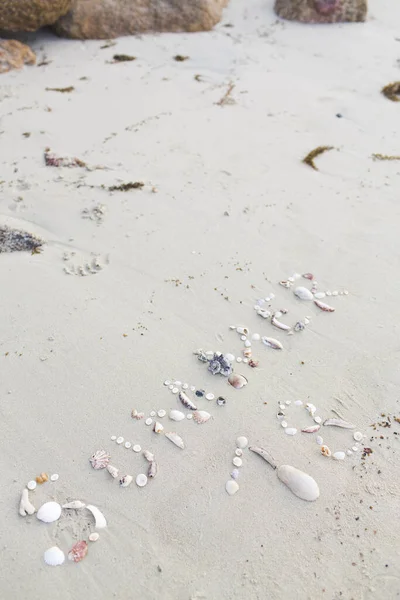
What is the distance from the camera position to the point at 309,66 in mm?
6152

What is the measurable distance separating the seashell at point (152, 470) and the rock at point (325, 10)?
7.39 metres

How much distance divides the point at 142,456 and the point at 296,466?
28.2 inches

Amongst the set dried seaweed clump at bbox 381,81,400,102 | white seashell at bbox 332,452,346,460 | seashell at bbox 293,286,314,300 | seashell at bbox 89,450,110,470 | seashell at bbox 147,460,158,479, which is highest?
dried seaweed clump at bbox 381,81,400,102

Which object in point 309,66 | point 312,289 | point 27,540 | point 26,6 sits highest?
point 26,6

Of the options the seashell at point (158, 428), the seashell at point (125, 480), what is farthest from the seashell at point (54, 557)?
the seashell at point (158, 428)

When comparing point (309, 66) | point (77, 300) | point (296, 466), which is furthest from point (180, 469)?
point (309, 66)

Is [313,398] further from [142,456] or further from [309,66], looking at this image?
[309,66]

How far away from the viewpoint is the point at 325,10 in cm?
711

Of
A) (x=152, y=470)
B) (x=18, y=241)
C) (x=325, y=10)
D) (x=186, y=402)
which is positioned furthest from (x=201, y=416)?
(x=325, y=10)

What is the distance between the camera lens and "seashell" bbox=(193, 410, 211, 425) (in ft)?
7.62

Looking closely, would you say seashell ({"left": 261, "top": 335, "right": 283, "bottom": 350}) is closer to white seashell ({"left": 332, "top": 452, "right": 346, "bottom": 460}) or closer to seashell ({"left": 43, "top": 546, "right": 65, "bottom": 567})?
white seashell ({"left": 332, "top": 452, "right": 346, "bottom": 460})

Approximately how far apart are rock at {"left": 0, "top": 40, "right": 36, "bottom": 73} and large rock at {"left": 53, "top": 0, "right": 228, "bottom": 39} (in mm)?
832

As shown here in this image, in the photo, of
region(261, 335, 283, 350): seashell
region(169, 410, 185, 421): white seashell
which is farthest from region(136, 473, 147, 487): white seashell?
region(261, 335, 283, 350): seashell

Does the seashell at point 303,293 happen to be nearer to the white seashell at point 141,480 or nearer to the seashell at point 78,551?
the white seashell at point 141,480
